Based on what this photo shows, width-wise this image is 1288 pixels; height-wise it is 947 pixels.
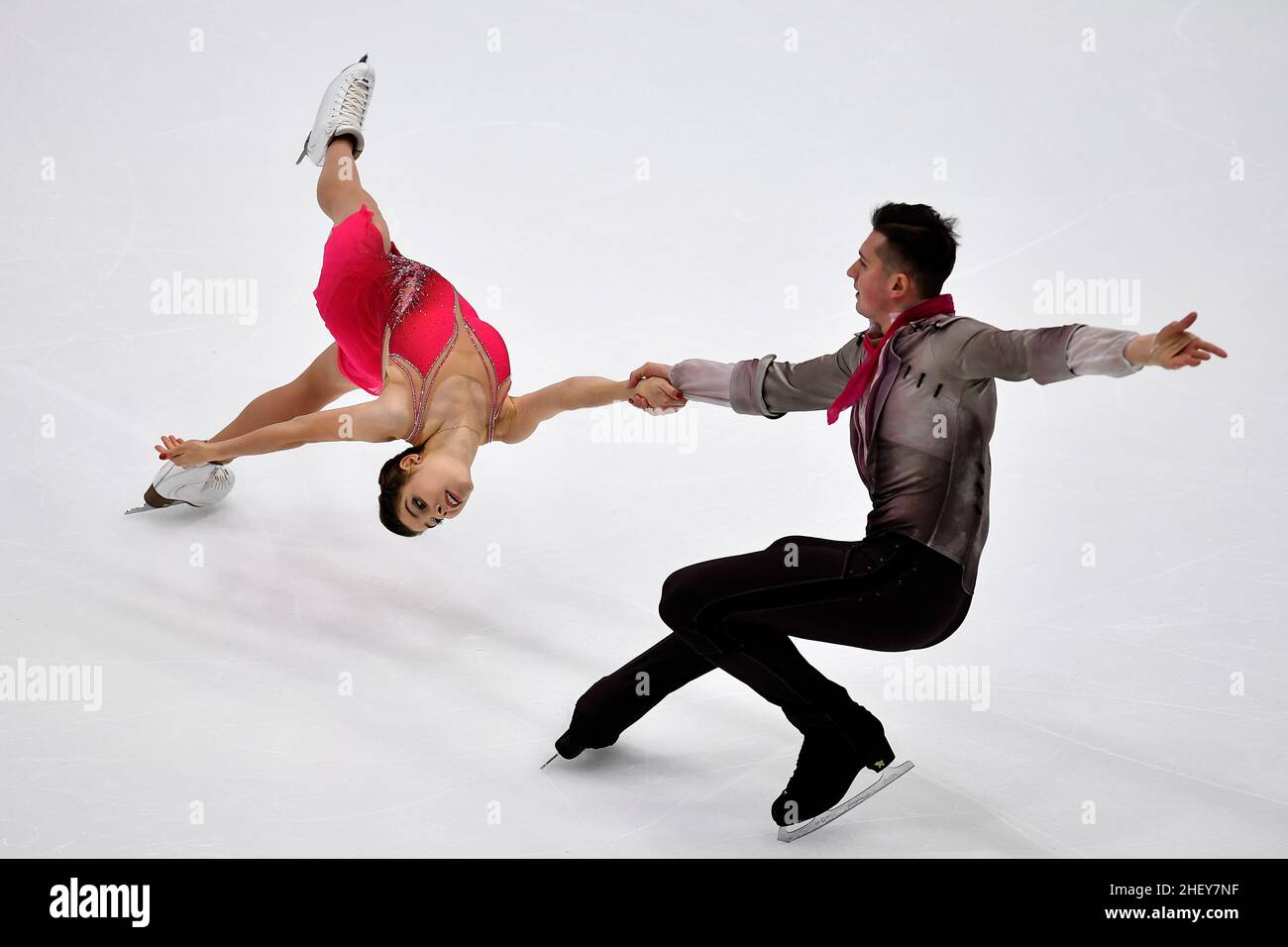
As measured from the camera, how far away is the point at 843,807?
389 centimetres

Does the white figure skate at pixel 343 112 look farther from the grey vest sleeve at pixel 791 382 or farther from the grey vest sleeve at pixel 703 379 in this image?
the grey vest sleeve at pixel 791 382

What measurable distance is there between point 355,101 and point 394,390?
1558 millimetres

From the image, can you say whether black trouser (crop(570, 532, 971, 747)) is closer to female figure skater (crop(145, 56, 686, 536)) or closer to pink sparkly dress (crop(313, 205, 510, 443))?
female figure skater (crop(145, 56, 686, 536))

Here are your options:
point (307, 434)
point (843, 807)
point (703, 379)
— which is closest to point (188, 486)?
point (307, 434)

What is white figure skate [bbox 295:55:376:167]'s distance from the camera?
5609mm

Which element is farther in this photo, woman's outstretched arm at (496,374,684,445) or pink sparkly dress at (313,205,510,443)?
pink sparkly dress at (313,205,510,443)

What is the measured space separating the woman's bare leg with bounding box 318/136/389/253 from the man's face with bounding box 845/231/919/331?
2041 mm

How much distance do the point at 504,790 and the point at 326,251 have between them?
2.17 metres

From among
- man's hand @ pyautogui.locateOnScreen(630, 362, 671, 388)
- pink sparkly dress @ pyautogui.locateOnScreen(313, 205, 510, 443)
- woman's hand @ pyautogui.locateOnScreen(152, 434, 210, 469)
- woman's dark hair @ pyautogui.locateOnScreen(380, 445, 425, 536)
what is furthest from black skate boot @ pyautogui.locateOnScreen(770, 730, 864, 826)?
woman's hand @ pyautogui.locateOnScreen(152, 434, 210, 469)

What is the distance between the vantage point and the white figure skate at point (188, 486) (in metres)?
5.42

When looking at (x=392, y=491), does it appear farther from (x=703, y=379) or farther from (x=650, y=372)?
(x=703, y=379)

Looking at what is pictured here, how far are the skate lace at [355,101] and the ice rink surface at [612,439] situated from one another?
4.25 feet

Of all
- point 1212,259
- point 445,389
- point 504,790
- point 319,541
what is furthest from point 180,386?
point 1212,259

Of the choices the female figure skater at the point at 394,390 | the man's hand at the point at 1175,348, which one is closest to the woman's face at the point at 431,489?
the female figure skater at the point at 394,390
